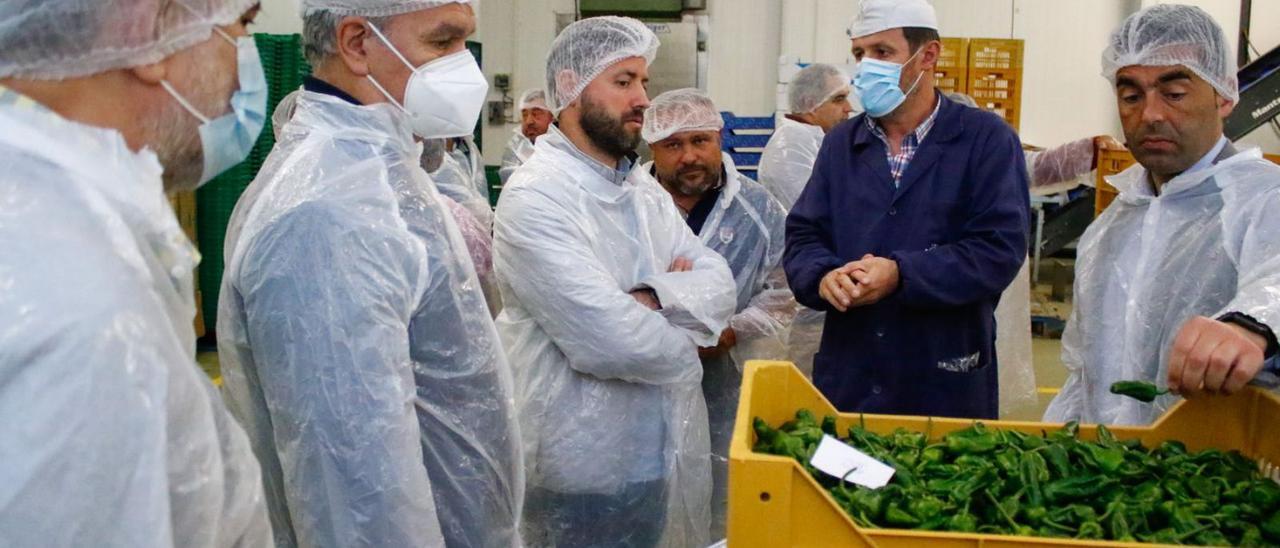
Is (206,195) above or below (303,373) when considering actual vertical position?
below

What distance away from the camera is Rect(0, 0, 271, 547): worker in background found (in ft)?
2.49

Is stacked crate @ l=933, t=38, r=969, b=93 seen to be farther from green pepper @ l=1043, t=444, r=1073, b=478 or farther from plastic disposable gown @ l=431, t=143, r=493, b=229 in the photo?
green pepper @ l=1043, t=444, r=1073, b=478

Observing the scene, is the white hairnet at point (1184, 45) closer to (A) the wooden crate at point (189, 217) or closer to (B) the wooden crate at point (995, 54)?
(A) the wooden crate at point (189, 217)

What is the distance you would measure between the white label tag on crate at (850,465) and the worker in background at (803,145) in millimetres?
1816

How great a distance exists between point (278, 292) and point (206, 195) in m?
4.38


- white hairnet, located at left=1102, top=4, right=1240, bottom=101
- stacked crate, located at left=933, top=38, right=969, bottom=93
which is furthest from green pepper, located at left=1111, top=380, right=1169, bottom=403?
stacked crate, located at left=933, top=38, right=969, bottom=93

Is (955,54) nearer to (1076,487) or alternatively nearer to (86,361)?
(1076,487)

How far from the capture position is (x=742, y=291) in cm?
290

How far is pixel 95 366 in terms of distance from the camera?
771 millimetres

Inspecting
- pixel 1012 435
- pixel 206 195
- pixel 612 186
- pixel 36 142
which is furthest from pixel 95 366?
pixel 206 195

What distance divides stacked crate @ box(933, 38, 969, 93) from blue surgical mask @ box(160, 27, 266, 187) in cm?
695

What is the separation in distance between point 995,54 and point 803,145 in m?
4.33

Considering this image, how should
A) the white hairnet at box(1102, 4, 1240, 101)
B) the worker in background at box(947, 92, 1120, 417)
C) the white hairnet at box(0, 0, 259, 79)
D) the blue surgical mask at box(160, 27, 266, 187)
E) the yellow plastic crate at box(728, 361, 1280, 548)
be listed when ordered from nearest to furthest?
the white hairnet at box(0, 0, 259, 79) → the blue surgical mask at box(160, 27, 266, 187) → the yellow plastic crate at box(728, 361, 1280, 548) → the white hairnet at box(1102, 4, 1240, 101) → the worker in background at box(947, 92, 1120, 417)

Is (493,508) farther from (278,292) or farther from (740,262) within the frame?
(740,262)
